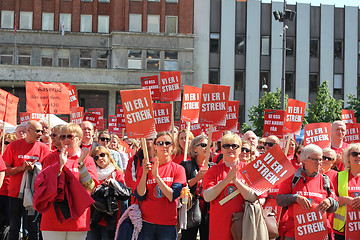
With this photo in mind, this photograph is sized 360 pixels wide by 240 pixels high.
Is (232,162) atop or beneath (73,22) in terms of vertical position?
beneath

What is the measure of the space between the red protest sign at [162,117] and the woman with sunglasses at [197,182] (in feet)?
9.50

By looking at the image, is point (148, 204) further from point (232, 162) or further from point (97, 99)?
point (97, 99)

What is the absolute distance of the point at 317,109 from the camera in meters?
34.8

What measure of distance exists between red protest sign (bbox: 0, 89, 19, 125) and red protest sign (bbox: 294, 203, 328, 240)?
7.24 metres

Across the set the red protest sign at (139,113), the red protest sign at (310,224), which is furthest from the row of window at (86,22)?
the red protest sign at (310,224)

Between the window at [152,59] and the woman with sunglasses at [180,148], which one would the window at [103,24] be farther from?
the woman with sunglasses at [180,148]

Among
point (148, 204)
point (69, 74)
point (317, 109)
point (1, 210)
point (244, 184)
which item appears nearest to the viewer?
point (244, 184)

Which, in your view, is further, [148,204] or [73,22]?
[73,22]

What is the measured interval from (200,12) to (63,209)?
1429 inches

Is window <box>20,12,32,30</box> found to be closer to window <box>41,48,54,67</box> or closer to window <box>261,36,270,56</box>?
window <box>41,48,54,67</box>

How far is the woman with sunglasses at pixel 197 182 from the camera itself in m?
7.46

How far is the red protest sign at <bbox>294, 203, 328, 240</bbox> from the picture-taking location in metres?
5.89

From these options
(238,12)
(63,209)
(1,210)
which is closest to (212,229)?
(63,209)

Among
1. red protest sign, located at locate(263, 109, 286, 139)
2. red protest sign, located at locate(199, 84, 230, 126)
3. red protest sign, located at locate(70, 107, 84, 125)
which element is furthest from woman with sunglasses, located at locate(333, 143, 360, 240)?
red protest sign, located at locate(70, 107, 84, 125)
